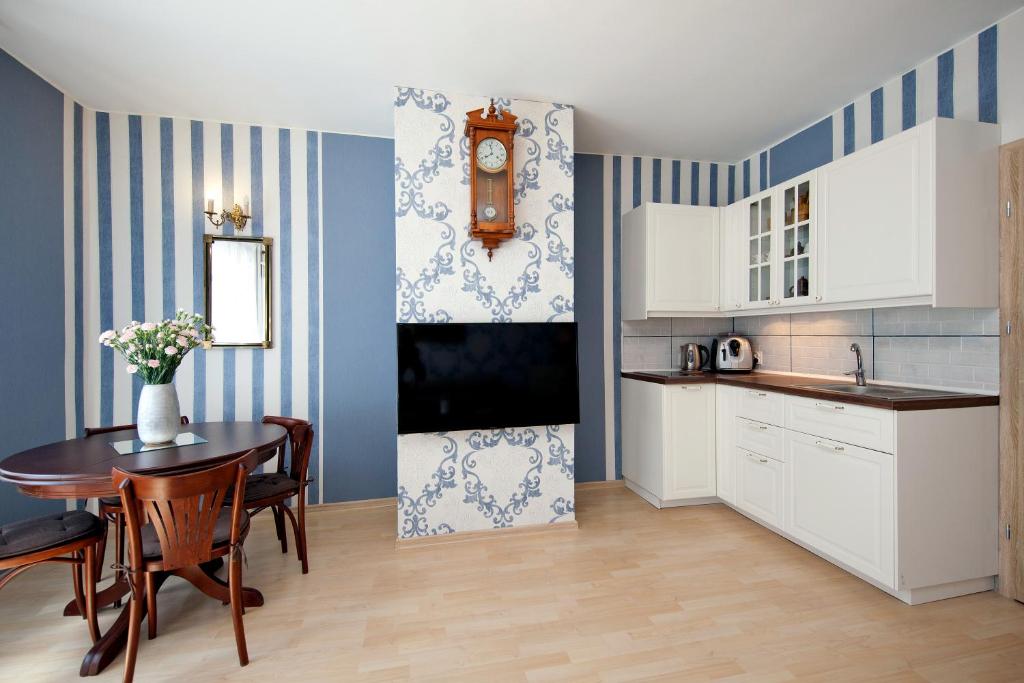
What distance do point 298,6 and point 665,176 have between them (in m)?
3.04

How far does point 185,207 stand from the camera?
327 centimetres

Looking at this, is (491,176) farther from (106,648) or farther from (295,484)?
(106,648)

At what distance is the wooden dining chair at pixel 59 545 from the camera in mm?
1755

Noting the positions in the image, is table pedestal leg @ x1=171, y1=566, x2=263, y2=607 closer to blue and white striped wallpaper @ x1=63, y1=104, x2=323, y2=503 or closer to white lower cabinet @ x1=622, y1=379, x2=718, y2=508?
blue and white striped wallpaper @ x1=63, y1=104, x2=323, y2=503

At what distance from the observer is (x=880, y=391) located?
101 inches

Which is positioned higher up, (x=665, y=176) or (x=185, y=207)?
(x=665, y=176)

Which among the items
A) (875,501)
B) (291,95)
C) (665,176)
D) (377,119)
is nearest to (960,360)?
(875,501)

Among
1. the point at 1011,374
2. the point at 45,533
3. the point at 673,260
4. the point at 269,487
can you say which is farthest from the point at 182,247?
the point at 1011,374

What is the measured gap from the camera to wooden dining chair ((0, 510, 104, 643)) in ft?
5.76

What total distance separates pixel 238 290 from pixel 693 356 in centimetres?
357

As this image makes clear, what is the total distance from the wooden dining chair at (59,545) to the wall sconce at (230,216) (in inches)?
79.4

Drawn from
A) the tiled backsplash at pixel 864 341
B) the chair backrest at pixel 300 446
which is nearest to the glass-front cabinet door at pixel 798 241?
the tiled backsplash at pixel 864 341

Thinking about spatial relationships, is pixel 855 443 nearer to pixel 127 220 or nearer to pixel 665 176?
pixel 665 176

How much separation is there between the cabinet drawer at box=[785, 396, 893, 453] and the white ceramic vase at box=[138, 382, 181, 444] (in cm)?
336
